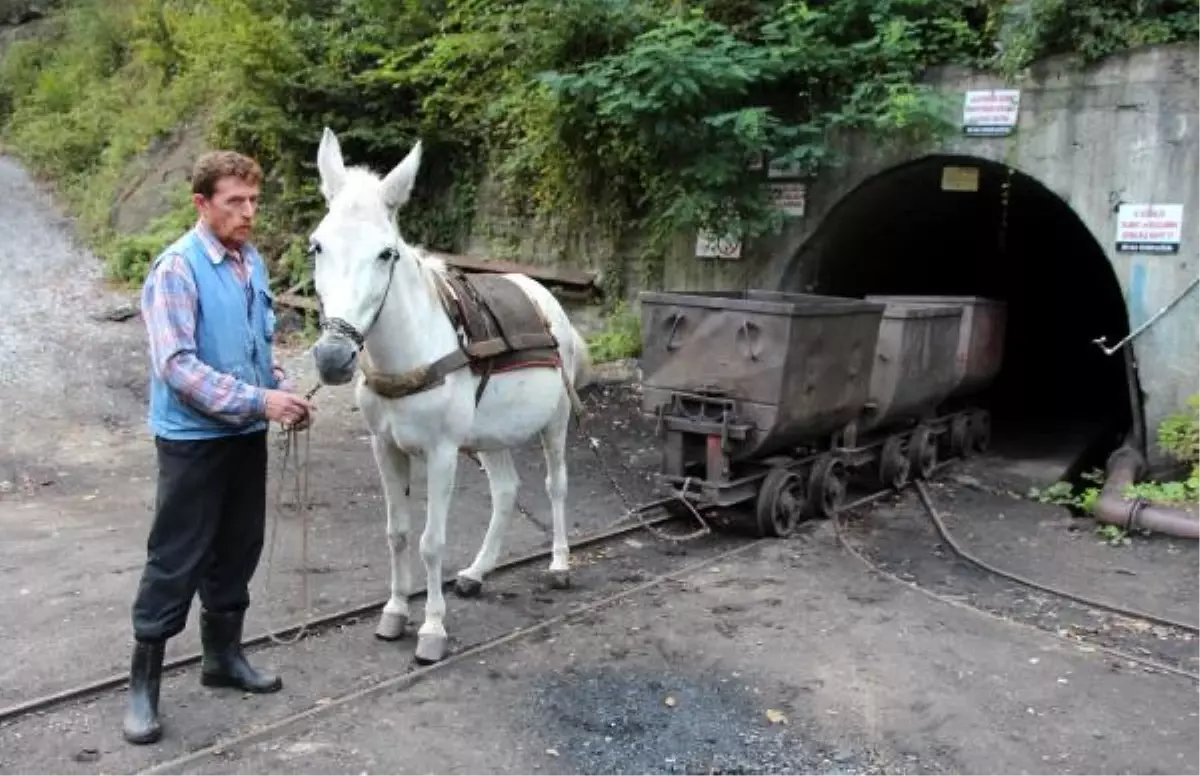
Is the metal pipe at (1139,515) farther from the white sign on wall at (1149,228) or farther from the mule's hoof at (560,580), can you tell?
the mule's hoof at (560,580)

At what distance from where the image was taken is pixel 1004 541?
7945 millimetres

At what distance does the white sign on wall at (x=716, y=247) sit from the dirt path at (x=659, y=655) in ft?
11.3

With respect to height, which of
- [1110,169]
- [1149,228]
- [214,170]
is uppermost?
[1110,169]

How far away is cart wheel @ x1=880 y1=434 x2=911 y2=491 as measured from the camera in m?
9.23

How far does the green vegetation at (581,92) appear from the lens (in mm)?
9828

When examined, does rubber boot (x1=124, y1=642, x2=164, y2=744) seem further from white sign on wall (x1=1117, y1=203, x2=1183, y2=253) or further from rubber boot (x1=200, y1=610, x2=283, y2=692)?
white sign on wall (x1=1117, y1=203, x2=1183, y2=253)

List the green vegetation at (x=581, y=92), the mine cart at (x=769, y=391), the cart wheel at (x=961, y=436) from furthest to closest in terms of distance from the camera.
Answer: the cart wheel at (x=961, y=436) < the green vegetation at (x=581, y=92) < the mine cart at (x=769, y=391)

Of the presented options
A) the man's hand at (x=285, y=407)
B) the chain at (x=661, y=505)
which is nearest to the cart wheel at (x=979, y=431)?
the chain at (x=661, y=505)

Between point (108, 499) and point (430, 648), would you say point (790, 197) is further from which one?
point (430, 648)

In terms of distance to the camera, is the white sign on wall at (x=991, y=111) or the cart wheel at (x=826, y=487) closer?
the cart wheel at (x=826, y=487)

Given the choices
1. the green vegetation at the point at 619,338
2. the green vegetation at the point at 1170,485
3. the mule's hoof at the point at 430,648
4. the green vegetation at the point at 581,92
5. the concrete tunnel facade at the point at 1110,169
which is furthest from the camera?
the green vegetation at the point at 619,338

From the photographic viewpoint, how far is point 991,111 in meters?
9.80

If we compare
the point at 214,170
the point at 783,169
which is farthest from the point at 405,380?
the point at 783,169

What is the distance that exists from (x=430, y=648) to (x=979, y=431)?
26.1ft
